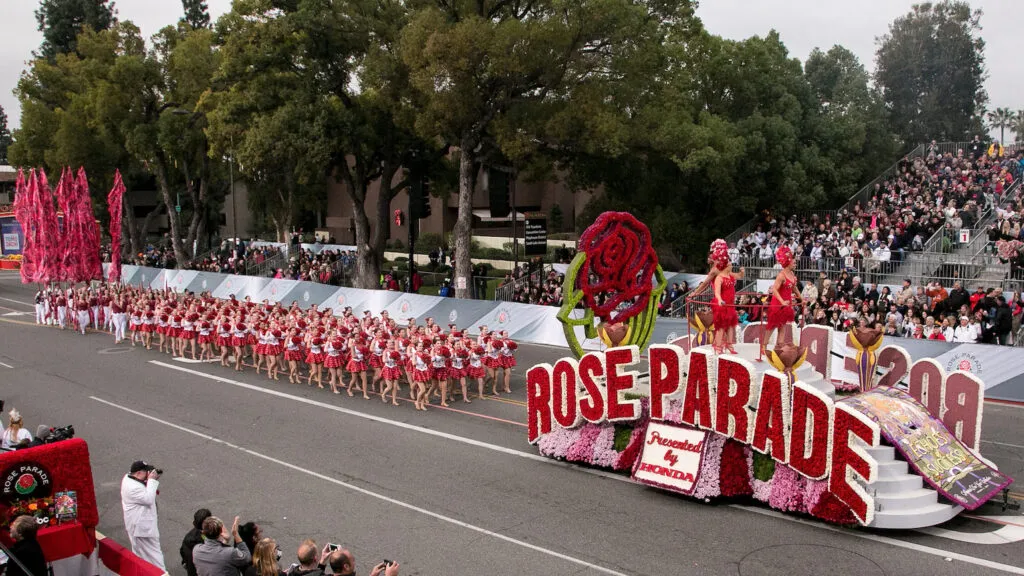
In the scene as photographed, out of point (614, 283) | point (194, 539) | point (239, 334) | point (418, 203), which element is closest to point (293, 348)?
point (239, 334)

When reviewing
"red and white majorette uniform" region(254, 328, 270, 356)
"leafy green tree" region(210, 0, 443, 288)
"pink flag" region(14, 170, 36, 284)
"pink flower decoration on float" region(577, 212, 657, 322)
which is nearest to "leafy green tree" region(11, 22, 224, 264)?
"pink flag" region(14, 170, 36, 284)

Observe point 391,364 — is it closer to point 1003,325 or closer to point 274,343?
point 274,343

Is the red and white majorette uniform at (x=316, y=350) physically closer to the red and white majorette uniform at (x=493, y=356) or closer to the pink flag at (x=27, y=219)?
the red and white majorette uniform at (x=493, y=356)

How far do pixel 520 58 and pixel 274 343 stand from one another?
37.4 ft

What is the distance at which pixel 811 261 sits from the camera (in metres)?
25.6

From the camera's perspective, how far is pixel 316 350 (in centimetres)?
1947

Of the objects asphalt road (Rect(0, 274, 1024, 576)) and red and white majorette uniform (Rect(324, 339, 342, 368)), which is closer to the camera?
asphalt road (Rect(0, 274, 1024, 576))

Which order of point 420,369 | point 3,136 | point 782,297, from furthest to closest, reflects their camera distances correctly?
point 3,136
point 420,369
point 782,297

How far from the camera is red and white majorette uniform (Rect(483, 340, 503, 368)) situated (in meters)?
18.4

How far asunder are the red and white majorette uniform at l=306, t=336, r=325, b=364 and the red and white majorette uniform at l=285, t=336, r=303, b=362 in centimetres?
91

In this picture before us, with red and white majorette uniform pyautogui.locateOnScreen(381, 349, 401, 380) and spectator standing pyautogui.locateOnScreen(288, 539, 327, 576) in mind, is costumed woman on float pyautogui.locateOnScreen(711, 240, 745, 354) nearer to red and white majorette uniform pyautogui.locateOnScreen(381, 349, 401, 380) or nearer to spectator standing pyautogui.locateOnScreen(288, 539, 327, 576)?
red and white majorette uniform pyautogui.locateOnScreen(381, 349, 401, 380)

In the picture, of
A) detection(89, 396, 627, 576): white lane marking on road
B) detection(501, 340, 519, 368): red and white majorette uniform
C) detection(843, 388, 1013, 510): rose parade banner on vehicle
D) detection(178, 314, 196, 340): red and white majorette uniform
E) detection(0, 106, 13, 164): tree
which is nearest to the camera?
detection(89, 396, 627, 576): white lane marking on road

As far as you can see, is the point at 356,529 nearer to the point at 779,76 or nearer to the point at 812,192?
the point at 812,192

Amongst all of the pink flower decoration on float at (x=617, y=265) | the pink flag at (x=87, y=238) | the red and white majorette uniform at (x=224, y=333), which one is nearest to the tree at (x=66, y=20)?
the pink flag at (x=87, y=238)
